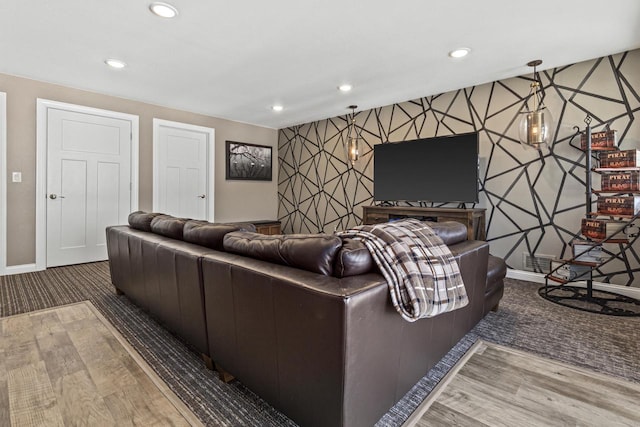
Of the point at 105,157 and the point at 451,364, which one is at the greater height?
the point at 105,157

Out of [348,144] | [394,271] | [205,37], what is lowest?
[394,271]

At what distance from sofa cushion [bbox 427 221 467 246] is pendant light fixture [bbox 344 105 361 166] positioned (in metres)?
3.07

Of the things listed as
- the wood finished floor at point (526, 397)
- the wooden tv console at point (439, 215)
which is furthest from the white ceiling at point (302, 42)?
the wood finished floor at point (526, 397)

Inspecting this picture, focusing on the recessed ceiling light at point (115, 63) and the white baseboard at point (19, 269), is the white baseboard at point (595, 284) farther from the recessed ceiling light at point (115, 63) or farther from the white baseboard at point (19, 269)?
the white baseboard at point (19, 269)

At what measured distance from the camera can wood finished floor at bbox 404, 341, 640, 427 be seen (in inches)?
51.4

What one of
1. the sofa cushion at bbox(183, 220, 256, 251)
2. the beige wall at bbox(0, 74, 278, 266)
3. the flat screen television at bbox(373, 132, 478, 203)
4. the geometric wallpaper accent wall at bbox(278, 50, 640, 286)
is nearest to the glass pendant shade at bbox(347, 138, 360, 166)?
the geometric wallpaper accent wall at bbox(278, 50, 640, 286)

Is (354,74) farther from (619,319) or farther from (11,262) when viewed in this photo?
(11,262)

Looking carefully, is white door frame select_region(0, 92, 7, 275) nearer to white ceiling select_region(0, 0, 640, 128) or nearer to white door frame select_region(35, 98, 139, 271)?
white door frame select_region(35, 98, 139, 271)

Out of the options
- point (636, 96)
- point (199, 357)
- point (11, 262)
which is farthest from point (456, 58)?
point (11, 262)

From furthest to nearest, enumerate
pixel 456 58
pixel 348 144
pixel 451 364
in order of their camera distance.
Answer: pixel 348 144 < pixel 456 58 < pixel 451 364

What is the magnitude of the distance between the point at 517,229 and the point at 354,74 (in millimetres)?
2515

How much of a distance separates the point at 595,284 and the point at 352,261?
128 inches

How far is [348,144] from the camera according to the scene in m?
4.92

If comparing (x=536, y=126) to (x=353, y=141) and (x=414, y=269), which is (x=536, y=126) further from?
(x=414, y=269)
